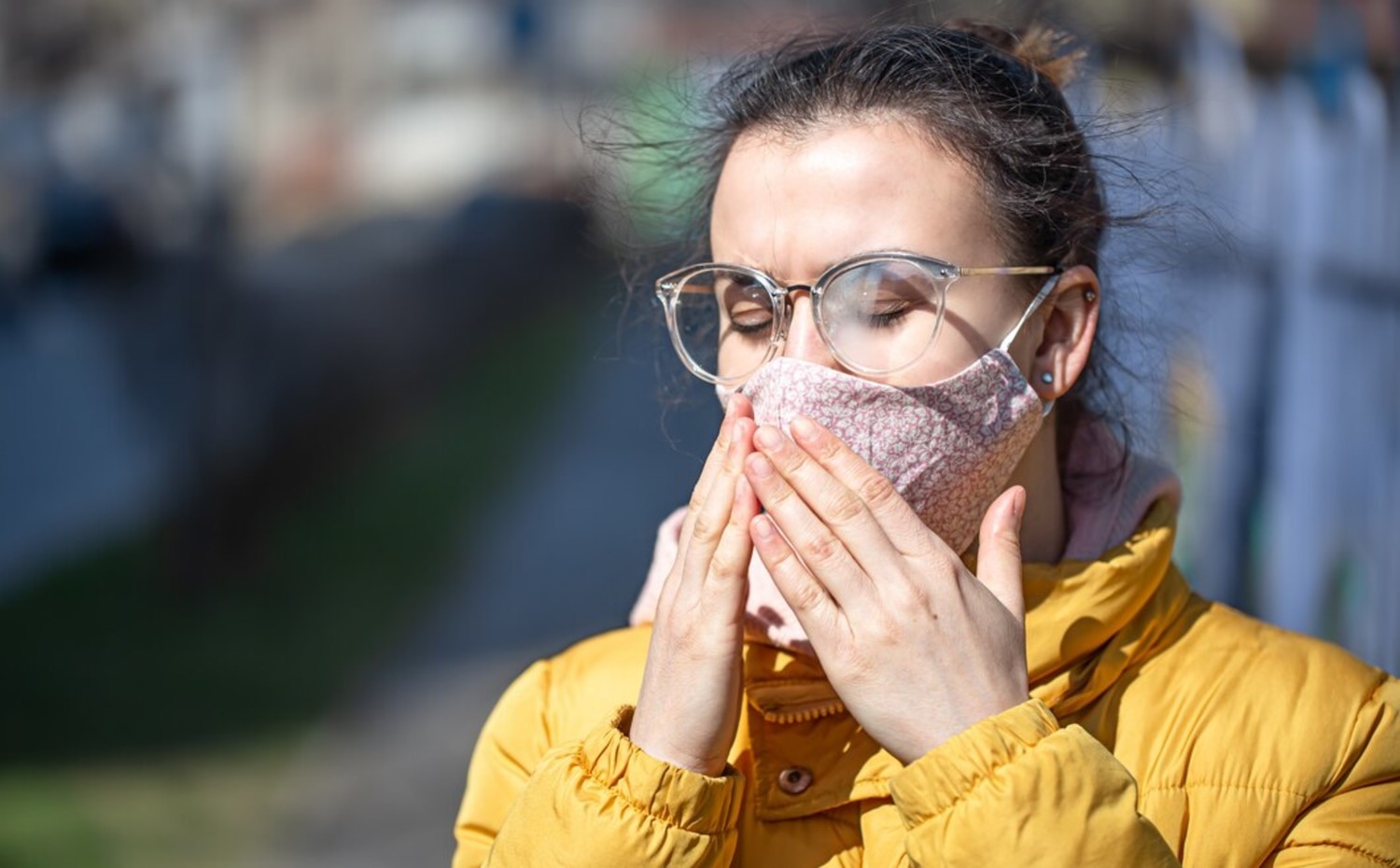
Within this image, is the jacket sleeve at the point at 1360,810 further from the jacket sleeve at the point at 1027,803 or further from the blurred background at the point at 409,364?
the blurred background at the point at 409,364

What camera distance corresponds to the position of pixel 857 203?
73.8 inches

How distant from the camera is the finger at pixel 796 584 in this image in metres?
1.71

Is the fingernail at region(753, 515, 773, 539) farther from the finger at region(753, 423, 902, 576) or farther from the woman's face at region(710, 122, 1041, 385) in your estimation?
the woman's face at region(710, 122, 1041, 385)

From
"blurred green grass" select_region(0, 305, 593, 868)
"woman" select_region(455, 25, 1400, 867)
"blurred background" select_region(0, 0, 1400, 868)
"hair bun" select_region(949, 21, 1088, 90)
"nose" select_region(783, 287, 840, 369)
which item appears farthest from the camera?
"blurred green grass" select_region(0, 305, 593, 868)

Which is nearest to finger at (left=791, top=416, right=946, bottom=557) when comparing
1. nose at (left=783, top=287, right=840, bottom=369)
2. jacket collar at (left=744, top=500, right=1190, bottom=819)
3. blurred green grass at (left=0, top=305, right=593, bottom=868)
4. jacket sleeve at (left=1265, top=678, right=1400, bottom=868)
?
nose at (left=783, top=287, right=840, bottom=369)

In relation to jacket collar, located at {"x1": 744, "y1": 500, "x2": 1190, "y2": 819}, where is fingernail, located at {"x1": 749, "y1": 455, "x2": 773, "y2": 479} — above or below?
above

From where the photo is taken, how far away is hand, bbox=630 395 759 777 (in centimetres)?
175

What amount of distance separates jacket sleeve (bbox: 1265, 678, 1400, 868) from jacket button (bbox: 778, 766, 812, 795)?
52 centimetres

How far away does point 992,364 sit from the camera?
190 centimetres

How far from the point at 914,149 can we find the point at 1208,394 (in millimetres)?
2118

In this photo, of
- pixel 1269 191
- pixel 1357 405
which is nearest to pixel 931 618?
pixel 1357 405

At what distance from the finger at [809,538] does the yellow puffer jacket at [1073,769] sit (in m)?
0.20

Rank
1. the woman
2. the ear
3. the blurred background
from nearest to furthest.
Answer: the woman → the ear → the blurred background

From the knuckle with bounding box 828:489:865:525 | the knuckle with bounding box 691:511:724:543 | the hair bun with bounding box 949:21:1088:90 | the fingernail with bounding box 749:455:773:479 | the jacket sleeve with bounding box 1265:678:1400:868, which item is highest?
the hair bun with bounding box 949:21:1088:90
